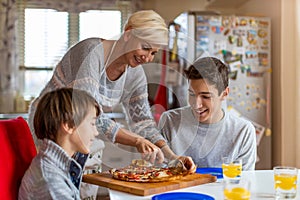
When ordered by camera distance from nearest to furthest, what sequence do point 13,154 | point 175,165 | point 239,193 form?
1. point 239,193
2. point 13,154
3. point 175,165

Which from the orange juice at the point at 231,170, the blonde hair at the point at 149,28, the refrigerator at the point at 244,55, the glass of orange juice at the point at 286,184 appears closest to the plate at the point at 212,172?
the orange juice at the point at 231,170

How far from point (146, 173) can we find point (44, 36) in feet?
10.8

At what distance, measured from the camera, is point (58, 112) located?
56.1 inches

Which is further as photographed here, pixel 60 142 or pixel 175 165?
pixel 175 165

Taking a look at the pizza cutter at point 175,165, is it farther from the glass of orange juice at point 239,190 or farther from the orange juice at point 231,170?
the glass of orange juice at point 239,190

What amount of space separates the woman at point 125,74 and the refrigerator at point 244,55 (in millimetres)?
1528

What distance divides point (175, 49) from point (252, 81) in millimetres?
664

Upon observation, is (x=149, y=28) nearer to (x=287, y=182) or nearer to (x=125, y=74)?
(x=125, y=74)

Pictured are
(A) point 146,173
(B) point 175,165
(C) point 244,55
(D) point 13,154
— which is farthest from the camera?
(C) point 244,55

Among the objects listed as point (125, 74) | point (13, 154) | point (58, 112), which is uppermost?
point (125, 74)

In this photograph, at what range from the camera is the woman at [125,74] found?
1.70m

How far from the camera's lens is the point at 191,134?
2010 millimetres

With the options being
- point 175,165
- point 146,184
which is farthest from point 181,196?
point 175,165

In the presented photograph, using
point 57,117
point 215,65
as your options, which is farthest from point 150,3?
point 57,117
